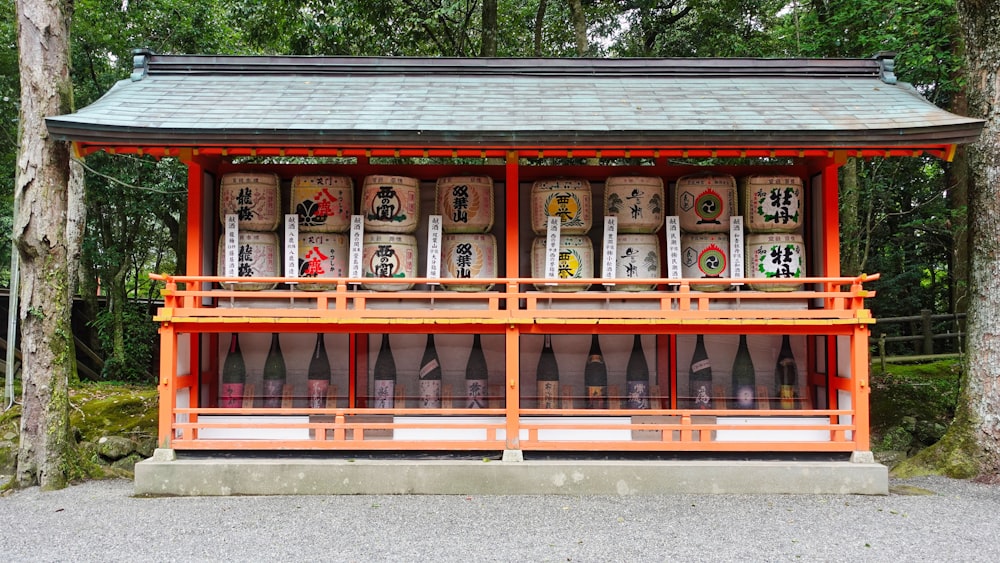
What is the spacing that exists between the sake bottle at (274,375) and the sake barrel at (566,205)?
302 cm

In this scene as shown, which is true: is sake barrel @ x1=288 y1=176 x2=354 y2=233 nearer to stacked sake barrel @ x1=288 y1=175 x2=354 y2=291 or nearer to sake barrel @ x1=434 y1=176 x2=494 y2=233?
stacked sake barrel @ x1=288 y1=175 x2=354 y2=291

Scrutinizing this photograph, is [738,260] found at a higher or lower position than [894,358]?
higher

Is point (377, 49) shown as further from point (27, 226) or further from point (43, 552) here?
point (43, 552)

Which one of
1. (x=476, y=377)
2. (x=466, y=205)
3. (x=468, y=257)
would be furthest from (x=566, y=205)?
(x=476, y=377)

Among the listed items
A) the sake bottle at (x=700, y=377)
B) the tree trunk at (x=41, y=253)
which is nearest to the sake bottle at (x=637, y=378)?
the sake bottle at (x=700, y=377)

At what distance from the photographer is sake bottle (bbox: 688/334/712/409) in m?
7.01

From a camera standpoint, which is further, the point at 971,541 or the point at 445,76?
the point at 445,76

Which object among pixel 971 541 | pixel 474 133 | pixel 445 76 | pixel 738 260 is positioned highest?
pixel 445 76

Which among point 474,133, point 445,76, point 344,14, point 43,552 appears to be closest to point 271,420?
point 43,552

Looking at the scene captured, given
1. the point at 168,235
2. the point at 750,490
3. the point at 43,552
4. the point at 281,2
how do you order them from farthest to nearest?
1. the point at 168,235
2. the point at 281,2
3. the point at 750,490
4. the point at 43,552

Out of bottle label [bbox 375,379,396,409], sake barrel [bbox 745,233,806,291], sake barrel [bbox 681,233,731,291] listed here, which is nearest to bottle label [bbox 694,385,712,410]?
sake barrel [bbox 681,233,731,291]

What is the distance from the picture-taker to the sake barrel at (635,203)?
6871 mm

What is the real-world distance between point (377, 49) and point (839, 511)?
40.4ft

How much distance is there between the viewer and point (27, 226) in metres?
6.25
